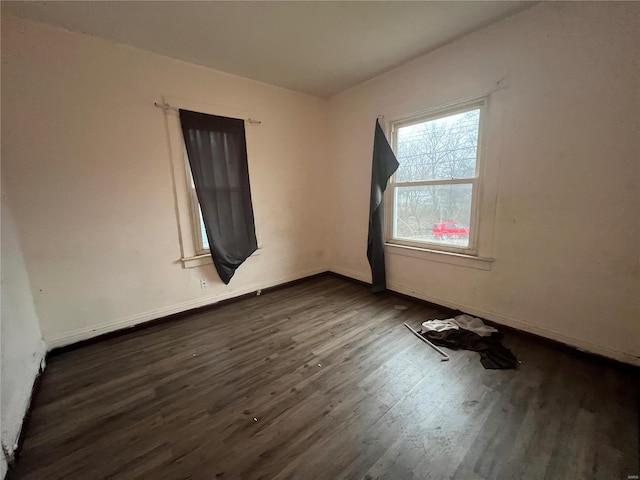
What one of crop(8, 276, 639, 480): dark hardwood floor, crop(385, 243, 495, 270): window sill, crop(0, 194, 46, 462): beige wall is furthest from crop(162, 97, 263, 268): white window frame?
crop(385, 243, 495, 270): window sill

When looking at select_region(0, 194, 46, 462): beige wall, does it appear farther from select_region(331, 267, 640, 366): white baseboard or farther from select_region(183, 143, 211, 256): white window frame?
select_region(331, 267, 640, 366): white baseboard

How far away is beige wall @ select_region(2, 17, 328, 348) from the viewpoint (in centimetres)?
194

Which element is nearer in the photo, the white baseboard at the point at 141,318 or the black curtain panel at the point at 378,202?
the white baseboard at the point at 141,318

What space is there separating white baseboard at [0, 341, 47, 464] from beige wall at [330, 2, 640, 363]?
324 centimetres

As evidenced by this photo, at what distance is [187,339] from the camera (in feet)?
7.74

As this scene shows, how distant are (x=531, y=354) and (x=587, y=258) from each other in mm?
823

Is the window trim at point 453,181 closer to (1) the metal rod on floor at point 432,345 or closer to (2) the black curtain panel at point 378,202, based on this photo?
(2) the black curtain panel at point 378,202

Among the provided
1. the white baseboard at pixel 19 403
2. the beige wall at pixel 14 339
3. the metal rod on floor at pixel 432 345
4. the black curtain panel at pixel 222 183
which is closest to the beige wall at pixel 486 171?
the beige wall at pixel 14 339

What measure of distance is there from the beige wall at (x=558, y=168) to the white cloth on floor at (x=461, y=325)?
0.15m

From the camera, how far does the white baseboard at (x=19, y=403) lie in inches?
49.7

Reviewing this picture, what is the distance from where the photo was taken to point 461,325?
7.72ft

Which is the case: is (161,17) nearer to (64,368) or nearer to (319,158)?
(319,158)

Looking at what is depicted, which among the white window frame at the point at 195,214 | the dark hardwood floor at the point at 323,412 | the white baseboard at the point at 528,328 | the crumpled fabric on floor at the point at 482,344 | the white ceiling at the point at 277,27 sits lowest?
the dark hardwood floor at the point at 323,412

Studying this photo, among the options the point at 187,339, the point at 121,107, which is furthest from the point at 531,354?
the point at 121,107
